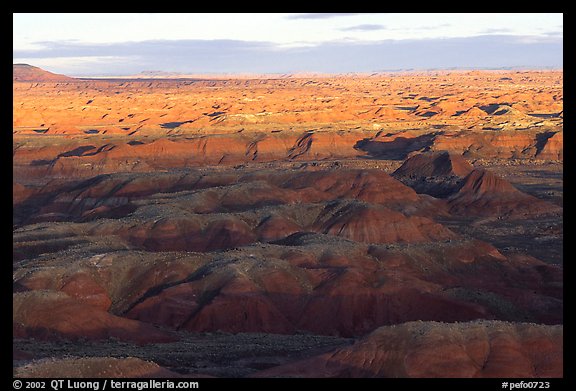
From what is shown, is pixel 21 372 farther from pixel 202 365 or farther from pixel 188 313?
pixel 188 313

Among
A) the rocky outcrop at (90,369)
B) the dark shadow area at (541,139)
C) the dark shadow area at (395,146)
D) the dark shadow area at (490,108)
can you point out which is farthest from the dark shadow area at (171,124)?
the rocky outcrop at (90,369)

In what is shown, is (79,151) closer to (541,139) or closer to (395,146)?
(395,146)

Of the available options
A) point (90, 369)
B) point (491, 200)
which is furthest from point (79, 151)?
point (90, 369)

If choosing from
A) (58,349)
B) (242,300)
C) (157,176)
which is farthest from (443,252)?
(157,176)

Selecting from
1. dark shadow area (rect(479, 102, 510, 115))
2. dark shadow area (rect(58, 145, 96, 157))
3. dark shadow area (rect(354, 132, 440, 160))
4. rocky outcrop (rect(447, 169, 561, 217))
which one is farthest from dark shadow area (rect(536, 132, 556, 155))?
dark shadow area (rect(58, 145, 96, 157))

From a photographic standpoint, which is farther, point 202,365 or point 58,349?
point 58,349

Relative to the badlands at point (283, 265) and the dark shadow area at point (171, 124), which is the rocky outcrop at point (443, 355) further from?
the dark shadow area at point (171, 124)

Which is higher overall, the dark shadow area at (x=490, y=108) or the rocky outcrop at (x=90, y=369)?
the rocky outcrop at (x=90, y=369)

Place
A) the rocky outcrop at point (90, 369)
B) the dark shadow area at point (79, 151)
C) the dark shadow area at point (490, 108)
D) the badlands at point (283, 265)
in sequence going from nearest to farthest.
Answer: the rocky outcrop at point (90, 369)
the badlands at point (283, 265)
the dark shadow area at point (79, 151)
the dark shadow area at point (490, 108)
